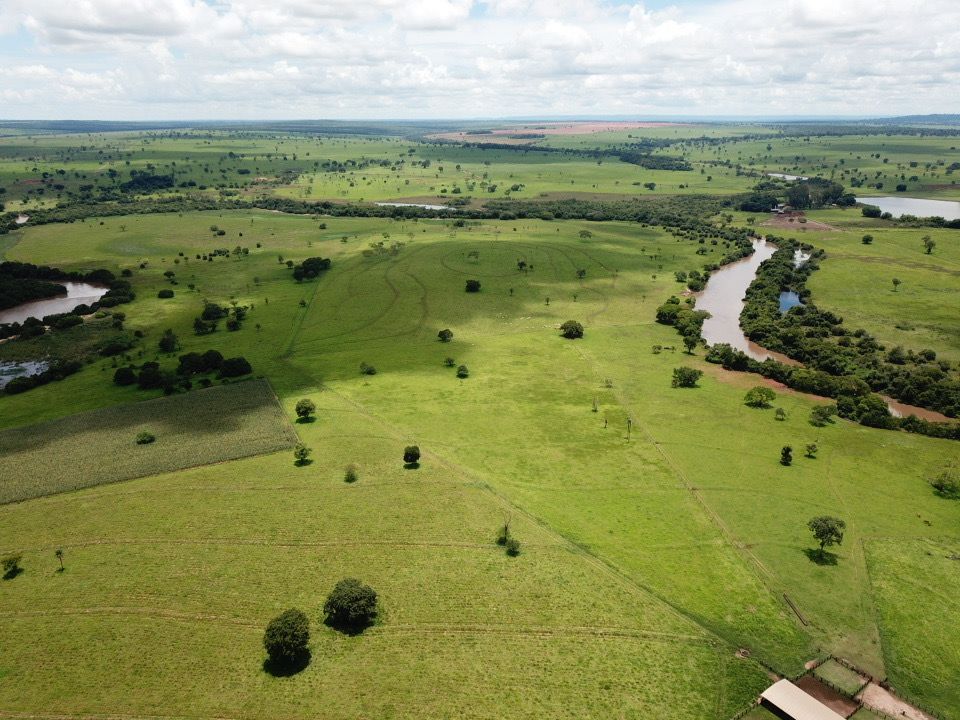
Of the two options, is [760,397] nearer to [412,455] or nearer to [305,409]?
[412,455]

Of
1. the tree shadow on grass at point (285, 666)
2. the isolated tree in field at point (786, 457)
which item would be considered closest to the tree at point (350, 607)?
the tree shadow on grass at point (285, 666)

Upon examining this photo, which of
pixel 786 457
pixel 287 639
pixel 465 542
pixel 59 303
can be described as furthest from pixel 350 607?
pixel 59 303

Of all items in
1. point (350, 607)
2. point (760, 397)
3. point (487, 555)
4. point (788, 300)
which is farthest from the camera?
point (788, 300)

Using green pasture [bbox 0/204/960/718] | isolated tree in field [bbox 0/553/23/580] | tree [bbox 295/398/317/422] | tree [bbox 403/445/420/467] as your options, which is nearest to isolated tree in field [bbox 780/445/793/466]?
green pasture [bbox 0/204/960/718]

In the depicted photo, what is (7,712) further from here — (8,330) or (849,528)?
(8,330)

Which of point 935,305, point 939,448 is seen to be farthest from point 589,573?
point 935,305

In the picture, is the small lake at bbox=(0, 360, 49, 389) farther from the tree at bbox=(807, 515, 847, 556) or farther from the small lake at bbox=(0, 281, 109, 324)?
the tree at bbox=(807, 515, 847, 556)
